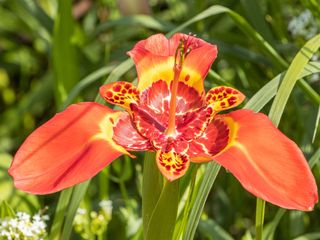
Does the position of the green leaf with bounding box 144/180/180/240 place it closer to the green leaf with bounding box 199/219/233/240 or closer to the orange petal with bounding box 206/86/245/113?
the orange petal with bounding box 206/86/245/113

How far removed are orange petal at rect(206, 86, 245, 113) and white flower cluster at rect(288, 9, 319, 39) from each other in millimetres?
520

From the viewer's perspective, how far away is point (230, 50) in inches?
59.8

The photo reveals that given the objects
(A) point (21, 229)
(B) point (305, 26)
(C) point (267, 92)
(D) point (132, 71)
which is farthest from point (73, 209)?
(D) point (132, 71)

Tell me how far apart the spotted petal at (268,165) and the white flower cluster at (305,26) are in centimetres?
62

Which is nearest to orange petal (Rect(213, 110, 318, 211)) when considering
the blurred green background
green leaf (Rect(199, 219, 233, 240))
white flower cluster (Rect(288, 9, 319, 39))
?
the blurred green background

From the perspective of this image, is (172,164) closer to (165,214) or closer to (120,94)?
(165,214)

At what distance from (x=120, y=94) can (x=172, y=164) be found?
0.56ft

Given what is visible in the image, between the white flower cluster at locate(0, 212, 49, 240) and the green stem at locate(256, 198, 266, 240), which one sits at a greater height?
the white flower cluster at locate(0, 212, 49, 240)

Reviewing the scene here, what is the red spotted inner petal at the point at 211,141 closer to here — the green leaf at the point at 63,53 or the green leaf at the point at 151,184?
the green leaf at the point at 151,184

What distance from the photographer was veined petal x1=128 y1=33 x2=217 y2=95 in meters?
1.02

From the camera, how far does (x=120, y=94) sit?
1004mm

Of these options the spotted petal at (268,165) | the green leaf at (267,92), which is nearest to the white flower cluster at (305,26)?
the green leaf at (267,92)

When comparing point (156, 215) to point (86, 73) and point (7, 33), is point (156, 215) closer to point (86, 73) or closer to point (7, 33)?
point (86, 73)

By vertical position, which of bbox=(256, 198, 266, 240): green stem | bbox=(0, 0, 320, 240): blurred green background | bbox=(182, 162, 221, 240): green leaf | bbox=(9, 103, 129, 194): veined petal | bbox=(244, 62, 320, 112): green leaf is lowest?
bbox=(0, 0, 320, 240): blurred green background
